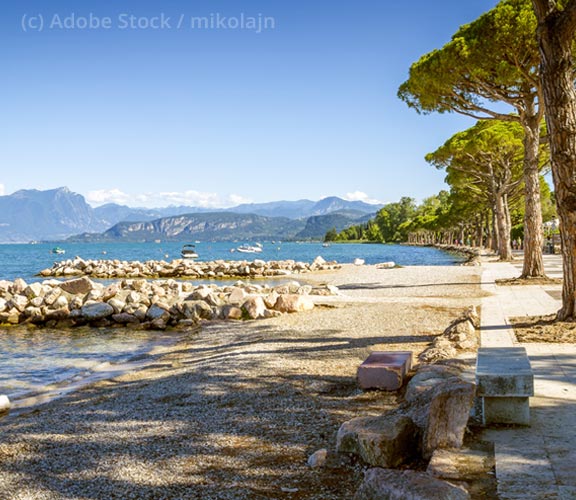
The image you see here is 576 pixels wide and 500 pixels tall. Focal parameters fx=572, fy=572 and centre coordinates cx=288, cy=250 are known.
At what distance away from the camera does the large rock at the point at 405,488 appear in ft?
9.98

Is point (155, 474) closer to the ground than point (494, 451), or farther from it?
closer to the ground

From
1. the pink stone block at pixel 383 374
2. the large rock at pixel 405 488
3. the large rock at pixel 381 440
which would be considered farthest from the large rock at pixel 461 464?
the pink stone block at pixel 383 374

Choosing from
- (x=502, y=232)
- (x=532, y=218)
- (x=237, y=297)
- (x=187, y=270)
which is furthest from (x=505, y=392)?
(x=187, y=270)

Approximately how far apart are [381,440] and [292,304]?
1011 centimetres

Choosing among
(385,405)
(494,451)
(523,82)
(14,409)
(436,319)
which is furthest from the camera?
Answer: (523,82)

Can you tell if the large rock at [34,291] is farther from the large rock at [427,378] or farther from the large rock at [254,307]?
the large rock at [427,378]

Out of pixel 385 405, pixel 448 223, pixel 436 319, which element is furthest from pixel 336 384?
pixel 448 223

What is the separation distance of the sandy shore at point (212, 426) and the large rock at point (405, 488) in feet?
1.68

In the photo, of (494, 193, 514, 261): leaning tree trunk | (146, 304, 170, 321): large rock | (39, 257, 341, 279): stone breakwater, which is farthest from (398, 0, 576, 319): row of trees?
(39, 257, 341, 279): stone breakwater

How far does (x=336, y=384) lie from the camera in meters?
6.77

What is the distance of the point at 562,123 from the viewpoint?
870 centimetres

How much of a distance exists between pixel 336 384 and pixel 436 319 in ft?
16.9

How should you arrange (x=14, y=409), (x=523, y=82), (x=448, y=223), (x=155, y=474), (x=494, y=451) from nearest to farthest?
(x=494, y=451) → (x=155, y=474) → (x=14, y=409) → (x=523, y=82) → (x=448, y=223)

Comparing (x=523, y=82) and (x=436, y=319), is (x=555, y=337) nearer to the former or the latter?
(x=436, y=319)
